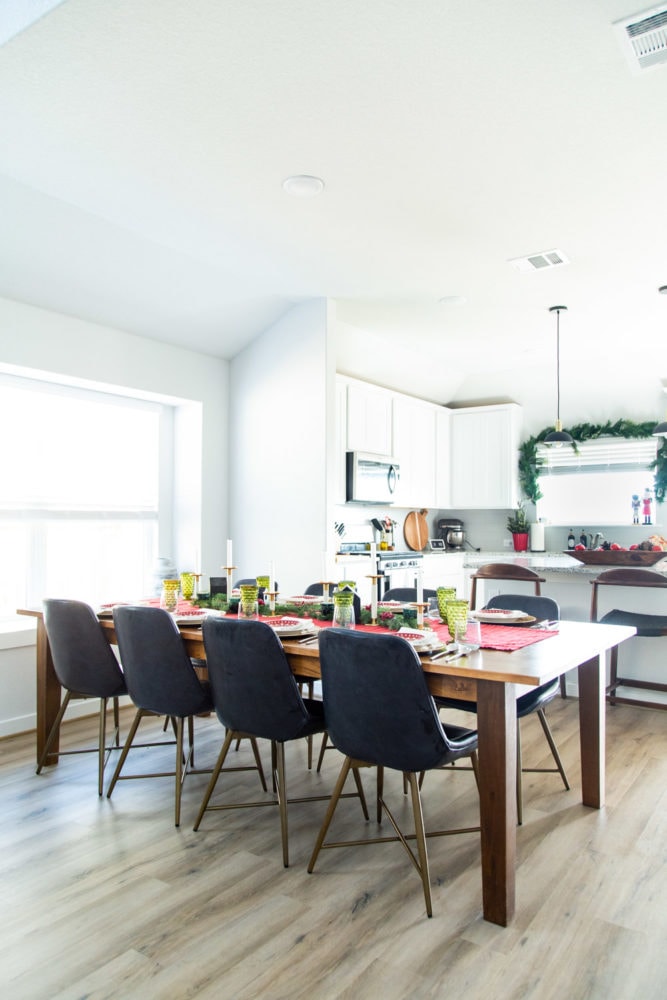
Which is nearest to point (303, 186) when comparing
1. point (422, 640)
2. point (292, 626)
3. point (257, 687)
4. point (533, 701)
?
point (292, 626)

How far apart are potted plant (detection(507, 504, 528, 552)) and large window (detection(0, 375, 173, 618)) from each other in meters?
3.67

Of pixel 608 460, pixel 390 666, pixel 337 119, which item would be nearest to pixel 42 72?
pixel 337 119

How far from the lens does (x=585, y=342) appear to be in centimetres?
600

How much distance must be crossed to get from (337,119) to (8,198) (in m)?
1.76

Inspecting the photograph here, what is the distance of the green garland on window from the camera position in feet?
21.0

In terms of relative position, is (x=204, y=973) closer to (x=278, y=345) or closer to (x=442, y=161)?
(x=442, y=161)

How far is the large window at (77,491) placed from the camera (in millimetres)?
4316

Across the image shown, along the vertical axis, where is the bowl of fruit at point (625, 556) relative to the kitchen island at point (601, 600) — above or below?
above

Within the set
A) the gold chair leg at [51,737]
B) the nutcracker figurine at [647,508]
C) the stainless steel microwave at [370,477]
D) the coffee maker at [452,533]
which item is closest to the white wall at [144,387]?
the gold chair leg at [51,737]

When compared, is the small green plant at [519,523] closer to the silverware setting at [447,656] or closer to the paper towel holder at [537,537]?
the paper towel holder at [537,537]

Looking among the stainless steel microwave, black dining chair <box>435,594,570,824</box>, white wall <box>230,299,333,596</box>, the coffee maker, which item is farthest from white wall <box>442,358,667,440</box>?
black dining chair <box>435,594,570,824</box>

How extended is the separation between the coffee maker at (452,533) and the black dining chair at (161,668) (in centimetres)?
480

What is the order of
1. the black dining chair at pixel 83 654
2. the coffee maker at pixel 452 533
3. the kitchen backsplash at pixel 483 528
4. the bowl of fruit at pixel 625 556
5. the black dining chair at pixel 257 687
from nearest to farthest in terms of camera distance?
the black dining chair at pixel 257 687 < the black dining chair at pixel 83 654 < the bowl of fruit at pixel 625 556 < the kitchen backsplash at pixel 483 528 < the coffee maker at pixel 452 533

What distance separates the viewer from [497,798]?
83.6 inches
